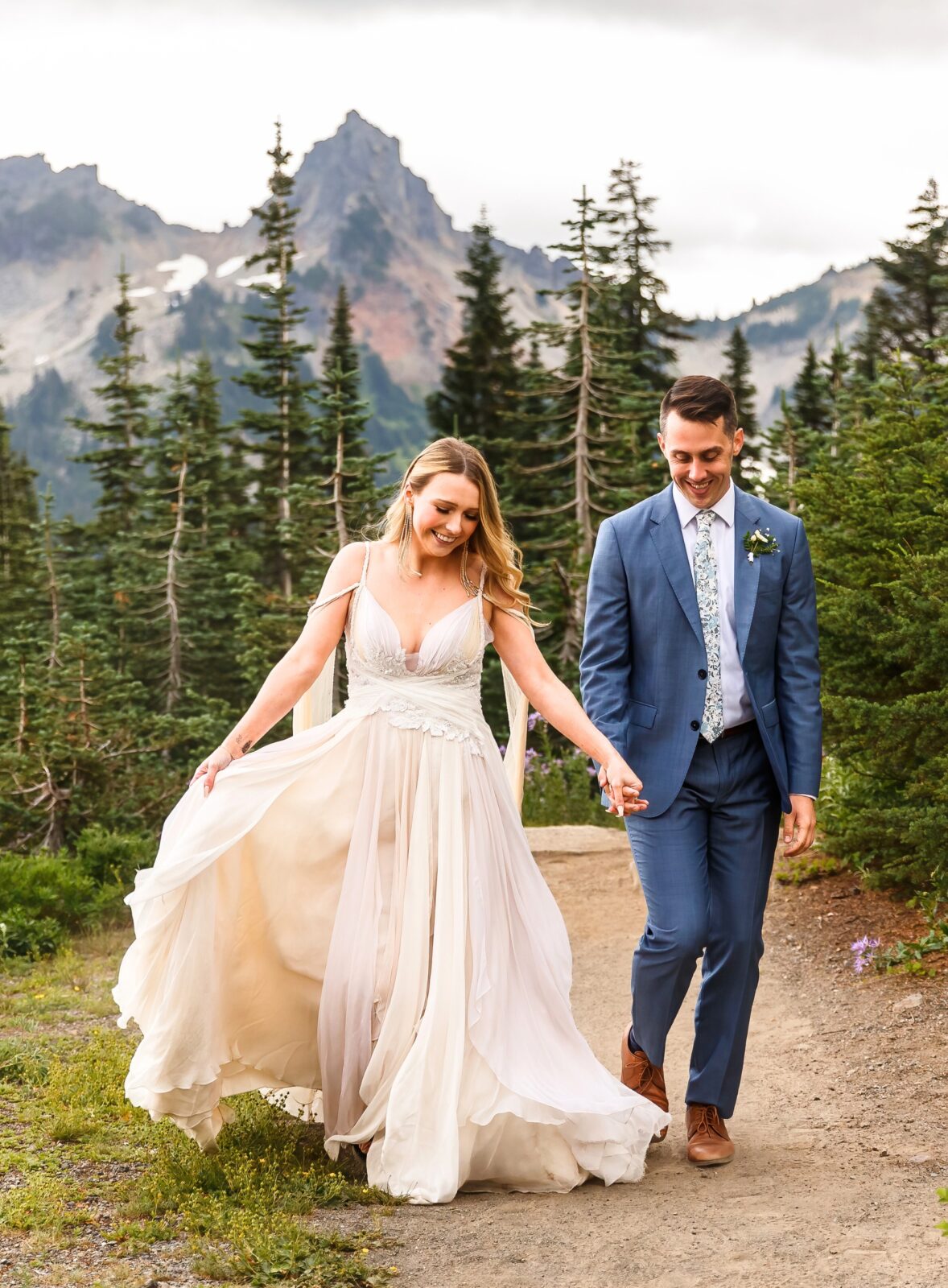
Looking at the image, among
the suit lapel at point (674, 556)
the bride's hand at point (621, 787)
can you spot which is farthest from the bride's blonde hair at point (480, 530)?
the bride's hand at point (621, 787)

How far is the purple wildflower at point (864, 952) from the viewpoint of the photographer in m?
6.95

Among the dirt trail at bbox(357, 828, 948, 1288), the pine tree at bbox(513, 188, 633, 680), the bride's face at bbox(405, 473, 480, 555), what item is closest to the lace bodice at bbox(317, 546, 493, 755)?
the bride's face at bbox(405, 473, 480, 555)

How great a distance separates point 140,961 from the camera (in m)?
4.47

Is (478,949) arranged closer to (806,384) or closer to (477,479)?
(477,479)

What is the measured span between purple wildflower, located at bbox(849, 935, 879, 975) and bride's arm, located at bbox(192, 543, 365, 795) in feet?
11.4

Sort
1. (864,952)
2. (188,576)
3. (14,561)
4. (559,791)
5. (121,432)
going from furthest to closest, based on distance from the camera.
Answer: (121,432) → (14,561) → (188,576) → (559,791) → (864,952)

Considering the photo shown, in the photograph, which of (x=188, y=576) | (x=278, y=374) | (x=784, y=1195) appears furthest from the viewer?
(x=278, y=374)

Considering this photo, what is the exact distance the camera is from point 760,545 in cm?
457

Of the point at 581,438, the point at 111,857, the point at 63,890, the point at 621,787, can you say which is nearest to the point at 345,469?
the point at 581,438

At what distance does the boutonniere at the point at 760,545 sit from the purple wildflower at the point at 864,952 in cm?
314

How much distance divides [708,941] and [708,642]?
3.27 feet

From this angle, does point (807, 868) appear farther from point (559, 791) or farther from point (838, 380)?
point (838, 380)

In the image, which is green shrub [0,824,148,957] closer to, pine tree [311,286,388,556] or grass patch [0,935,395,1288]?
grass patch [0,935,395,1288]

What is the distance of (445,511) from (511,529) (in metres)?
3.47
